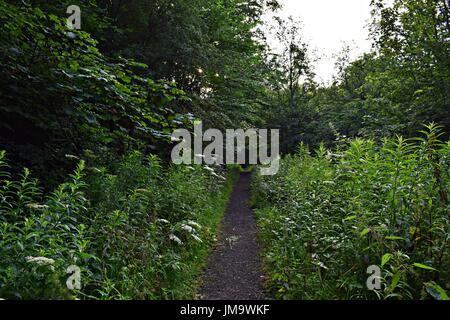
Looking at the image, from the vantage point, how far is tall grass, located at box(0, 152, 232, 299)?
3086mm

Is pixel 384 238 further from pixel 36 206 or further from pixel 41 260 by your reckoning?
pixel 36 206

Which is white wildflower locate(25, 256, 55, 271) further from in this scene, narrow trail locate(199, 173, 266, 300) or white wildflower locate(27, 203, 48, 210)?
narrow trail locate(199, 173, 266, 300)

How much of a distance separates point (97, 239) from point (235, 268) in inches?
107

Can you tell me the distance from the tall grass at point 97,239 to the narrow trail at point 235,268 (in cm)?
28

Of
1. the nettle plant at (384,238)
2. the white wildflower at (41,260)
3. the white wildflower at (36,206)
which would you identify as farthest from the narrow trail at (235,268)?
the white wildflower at (36,206)

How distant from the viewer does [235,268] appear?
5.93 m

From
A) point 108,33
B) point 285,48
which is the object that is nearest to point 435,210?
point 108,33

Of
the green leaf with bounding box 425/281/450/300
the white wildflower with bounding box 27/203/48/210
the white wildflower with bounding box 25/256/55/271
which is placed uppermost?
the white wildflower with bounding box 27/203/48/210

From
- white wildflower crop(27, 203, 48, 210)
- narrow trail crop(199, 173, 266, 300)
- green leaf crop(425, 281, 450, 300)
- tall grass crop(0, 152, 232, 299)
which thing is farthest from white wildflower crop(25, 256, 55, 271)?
green leaf crop(425, 281, 450, 300)

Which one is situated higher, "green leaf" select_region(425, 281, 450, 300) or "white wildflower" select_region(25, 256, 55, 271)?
"white wildflower" select_region(25, 256, 55, 271)

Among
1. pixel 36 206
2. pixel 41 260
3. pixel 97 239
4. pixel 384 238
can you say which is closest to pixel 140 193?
pixel 97 239

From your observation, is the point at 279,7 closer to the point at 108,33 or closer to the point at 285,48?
the point at 285,48

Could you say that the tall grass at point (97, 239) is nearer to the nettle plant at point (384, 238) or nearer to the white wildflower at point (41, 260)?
the white wildflower at point (41, 260)

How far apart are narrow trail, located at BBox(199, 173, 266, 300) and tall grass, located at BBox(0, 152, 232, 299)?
0.93 ft
